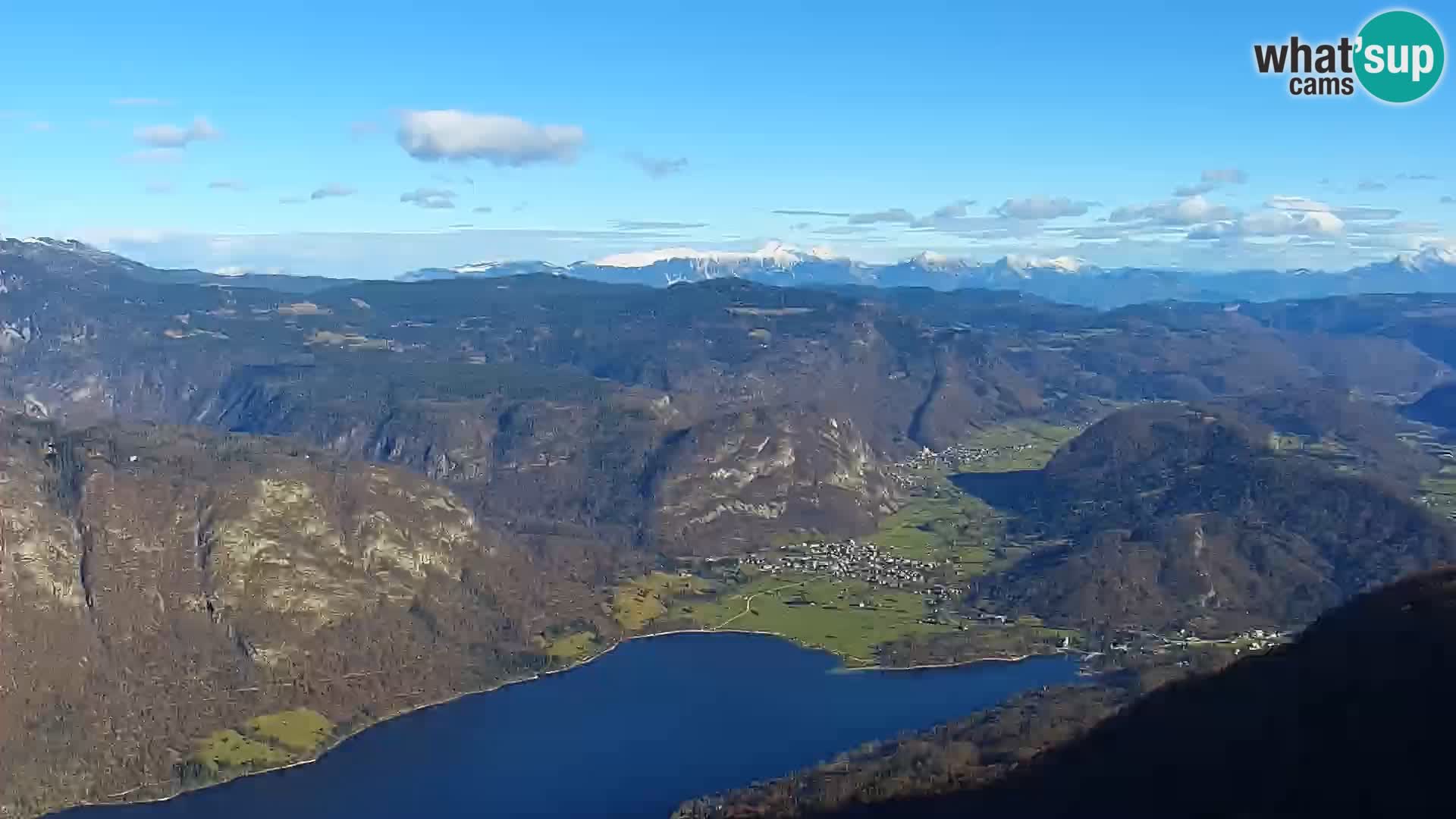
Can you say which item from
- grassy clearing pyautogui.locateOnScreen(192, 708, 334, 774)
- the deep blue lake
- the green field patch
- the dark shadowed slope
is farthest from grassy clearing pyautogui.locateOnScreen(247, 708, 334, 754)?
the dark shadowed slope

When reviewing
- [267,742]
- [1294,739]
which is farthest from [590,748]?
[1294,739]

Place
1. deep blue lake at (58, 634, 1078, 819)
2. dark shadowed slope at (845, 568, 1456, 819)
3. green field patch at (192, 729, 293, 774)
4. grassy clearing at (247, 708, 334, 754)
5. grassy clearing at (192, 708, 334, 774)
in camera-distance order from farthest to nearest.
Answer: grassy clearing at (247, 708, 334, 754) < grassy clearing at (192, 708, 334, 774) < green field patch at (192, 729, 293, 774) < deep blue lake at (58, 634, 1078, 819) < dark shadowed slope at (845, 568, 1456, 819)

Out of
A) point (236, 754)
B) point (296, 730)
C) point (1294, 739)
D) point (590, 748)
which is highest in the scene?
point (1294, 739)

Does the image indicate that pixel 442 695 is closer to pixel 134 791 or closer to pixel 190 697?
pixel 190 697

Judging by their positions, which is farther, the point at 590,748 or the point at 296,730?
the point at 296,730

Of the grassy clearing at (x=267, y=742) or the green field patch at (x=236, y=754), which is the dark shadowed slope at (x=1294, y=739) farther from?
the grassy clearing at (x=267, y=742)

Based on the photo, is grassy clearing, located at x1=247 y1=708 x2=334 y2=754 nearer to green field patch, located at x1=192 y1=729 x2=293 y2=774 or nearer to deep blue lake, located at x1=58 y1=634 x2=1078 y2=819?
green field patch, located at x1=192 y1=729 x2=293 y2=774

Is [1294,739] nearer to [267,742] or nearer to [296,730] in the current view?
[267,742]

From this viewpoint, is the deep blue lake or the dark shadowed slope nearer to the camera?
the dark shadowed slope

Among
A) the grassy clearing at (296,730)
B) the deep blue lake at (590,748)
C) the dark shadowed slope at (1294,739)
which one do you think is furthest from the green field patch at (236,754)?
the dark shadowed slope at (1294,739)
